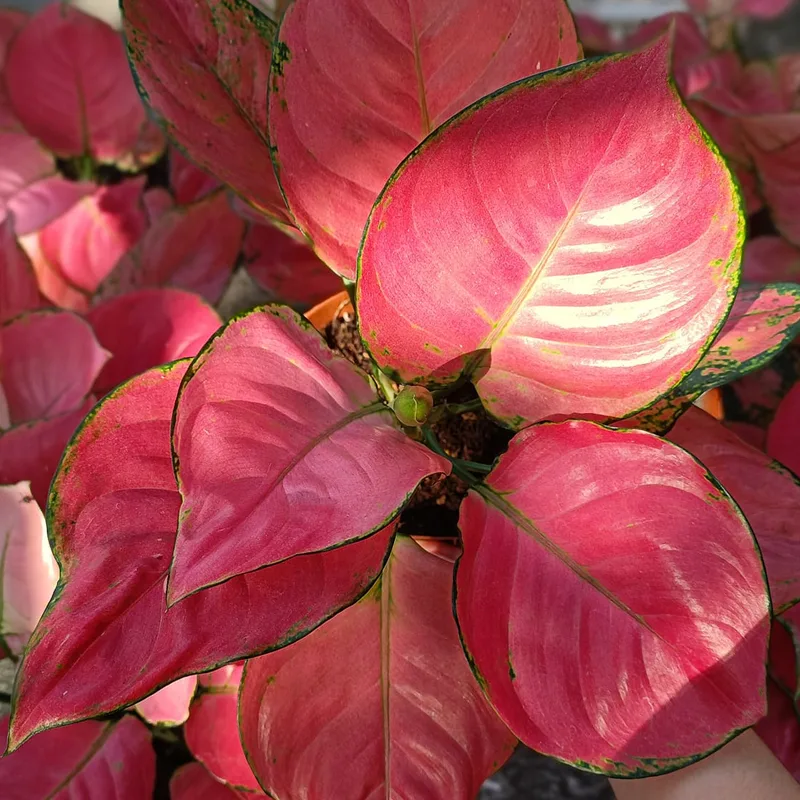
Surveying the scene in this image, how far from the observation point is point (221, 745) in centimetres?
56

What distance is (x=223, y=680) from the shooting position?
0.58m

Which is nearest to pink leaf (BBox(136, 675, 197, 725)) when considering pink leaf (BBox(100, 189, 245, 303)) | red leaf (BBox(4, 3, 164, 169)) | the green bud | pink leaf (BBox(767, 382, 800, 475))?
the green bud

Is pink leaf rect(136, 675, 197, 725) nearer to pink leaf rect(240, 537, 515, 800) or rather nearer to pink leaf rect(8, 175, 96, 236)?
pink leaf rect(240, 537, 515, 800)

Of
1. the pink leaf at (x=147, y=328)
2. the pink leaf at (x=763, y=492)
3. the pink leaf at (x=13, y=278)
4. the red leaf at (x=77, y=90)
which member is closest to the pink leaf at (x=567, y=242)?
the pink leaf at (x=763, y=492)

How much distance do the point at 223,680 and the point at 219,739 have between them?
0.04 metres

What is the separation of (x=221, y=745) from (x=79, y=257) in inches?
21.6

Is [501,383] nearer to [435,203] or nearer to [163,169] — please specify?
[435,203]

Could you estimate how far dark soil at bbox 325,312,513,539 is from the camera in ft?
1.80

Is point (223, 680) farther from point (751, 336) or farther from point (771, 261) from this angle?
point (771, 261)

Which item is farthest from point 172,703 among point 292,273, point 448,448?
point 292,273

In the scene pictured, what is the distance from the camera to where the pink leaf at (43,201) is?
807 mm

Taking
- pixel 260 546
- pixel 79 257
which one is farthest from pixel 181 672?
pixel 79 257

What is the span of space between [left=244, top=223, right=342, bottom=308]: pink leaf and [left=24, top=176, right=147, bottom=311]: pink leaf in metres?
0.16

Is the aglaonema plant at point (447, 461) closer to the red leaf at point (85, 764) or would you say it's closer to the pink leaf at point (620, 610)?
the pink leaf at point (620, 610)
